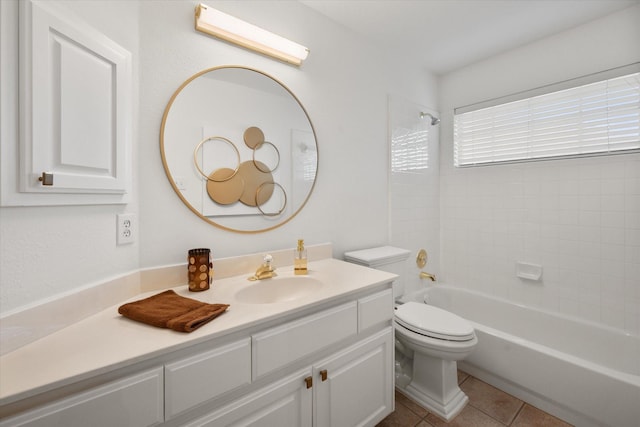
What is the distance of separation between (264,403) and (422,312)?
1215 mm

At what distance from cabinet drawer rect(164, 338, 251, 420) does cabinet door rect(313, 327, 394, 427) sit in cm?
35

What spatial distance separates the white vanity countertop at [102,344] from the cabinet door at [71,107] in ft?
1.37

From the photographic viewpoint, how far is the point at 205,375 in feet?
2.52

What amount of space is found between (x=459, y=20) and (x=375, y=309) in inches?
78.2

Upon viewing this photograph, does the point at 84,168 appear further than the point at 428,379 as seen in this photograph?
No

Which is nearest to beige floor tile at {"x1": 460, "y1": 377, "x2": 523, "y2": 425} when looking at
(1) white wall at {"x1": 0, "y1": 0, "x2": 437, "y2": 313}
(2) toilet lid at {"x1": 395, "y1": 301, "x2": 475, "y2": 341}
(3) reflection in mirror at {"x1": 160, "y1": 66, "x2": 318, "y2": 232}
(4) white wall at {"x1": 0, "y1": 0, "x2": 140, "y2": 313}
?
(2) toilet lid at {"x1": 395, "y1": 301, "x2": 475, "y2": 341}

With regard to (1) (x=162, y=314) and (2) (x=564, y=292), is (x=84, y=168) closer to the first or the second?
(1) (x=162, y=314)

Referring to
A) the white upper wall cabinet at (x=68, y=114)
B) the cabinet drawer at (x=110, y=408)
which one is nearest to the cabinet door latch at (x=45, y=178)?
the white upper wall cabinet at (x=68, y=114)

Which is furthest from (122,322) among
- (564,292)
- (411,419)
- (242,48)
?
(564,292)

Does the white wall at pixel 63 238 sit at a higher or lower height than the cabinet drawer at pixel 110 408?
higher

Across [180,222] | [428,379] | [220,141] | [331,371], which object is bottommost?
[428,379]

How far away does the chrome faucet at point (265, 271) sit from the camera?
130 centimetres

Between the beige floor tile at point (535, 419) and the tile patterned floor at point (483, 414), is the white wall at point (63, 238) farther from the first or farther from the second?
the beige floor tile at point (535, 419)

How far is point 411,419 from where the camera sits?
5.06 ft
